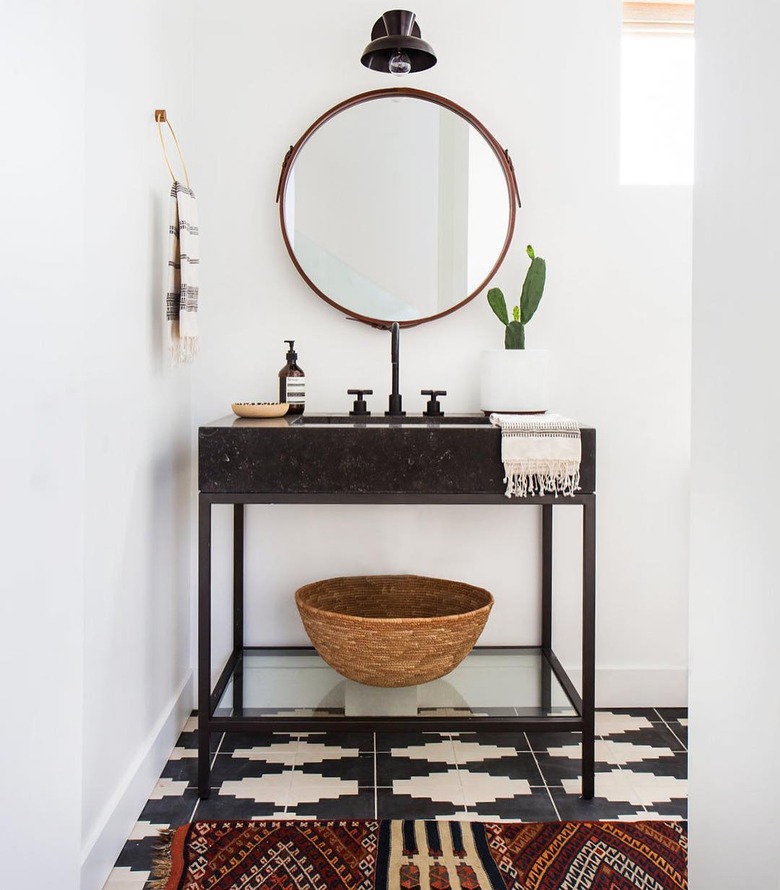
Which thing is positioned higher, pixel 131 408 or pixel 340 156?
pixel 340 156

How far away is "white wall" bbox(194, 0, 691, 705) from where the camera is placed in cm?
246

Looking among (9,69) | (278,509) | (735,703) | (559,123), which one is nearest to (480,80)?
(559,123)

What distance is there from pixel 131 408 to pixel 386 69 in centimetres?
117

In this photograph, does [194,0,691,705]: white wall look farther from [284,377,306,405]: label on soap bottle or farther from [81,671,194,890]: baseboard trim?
[81,671,194,890]: baseboard trim

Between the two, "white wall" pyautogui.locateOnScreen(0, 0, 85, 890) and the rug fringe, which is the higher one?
"white wall" pyautogui.locateOnScreen(0, 0, 85, 890)

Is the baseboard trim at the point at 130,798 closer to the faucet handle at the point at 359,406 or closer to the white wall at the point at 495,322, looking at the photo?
the white wall at the point at 495,322

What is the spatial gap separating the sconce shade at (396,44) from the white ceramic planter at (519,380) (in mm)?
812

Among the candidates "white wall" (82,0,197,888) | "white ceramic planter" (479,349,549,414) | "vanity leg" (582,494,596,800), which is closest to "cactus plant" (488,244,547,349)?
"white ceramic planter" (479,349,549,414)

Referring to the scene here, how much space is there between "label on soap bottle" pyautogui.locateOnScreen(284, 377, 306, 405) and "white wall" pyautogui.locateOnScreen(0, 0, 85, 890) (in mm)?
885

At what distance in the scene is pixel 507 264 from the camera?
250cm

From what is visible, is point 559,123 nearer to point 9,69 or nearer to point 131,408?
point 131,408

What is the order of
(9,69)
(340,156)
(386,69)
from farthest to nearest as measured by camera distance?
(340,156)
(386,69)
(9,69)

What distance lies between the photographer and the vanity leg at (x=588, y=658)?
1.96 metres

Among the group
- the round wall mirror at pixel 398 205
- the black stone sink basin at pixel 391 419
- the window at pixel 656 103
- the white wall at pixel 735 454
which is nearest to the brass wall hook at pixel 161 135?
the round wall mirror at pixel 398 205
